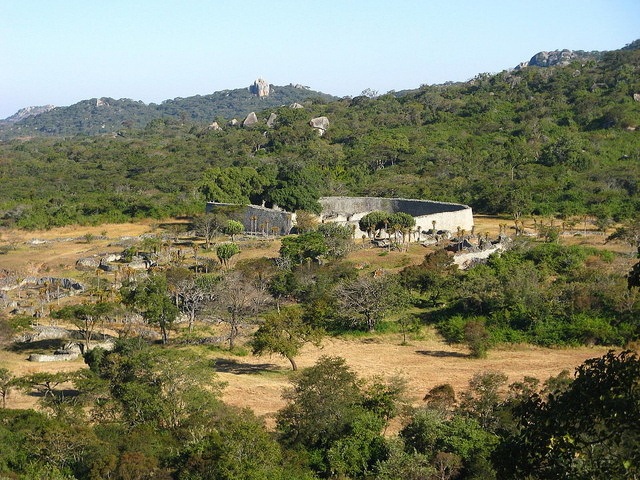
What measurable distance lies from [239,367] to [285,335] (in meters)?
2.43

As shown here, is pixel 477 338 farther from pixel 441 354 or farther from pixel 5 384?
pixel 5 384

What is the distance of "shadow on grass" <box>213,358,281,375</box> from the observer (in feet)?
84.6

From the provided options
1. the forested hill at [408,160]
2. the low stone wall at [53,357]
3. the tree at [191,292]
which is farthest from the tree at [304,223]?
the low stone wall at [53,357]

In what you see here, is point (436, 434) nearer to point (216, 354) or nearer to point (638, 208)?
point (216, 354)

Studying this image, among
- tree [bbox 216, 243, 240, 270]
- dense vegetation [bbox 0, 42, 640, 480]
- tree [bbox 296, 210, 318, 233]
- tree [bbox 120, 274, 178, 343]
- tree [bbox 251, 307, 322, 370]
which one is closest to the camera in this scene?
dense vegetation [bbox 0, 42, 640, 480]

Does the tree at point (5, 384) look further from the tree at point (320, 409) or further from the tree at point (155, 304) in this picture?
the tree at point (320, 409)

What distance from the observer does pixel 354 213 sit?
56250mm

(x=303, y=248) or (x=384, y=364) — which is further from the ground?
(x=303, y=248)

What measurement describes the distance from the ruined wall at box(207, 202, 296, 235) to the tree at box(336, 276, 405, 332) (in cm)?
2010

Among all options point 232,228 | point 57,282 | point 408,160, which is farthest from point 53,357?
point 408,160

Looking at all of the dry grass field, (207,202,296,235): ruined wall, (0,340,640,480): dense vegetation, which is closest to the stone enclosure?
(207,202,296,235): ruined wall

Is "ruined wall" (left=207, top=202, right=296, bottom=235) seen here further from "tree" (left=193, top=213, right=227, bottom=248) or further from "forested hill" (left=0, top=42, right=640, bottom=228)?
"forested hill" (left=0, top=42, right=640, bottom=228)

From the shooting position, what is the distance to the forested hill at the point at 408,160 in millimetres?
59281

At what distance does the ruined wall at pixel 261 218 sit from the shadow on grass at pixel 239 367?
80.2 ft
